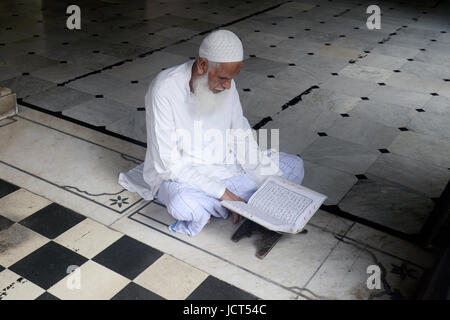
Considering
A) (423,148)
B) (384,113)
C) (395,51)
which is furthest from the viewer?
(395,51)

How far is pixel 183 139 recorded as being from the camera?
2.98 metres

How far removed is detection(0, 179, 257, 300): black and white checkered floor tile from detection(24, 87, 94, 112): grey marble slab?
1.81m

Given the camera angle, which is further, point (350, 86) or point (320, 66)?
point (320, 66)

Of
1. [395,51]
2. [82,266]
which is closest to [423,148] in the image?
[82,266]

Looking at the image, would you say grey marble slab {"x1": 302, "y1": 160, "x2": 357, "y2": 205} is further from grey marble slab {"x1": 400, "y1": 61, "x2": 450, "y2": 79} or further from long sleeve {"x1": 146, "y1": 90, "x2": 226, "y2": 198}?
grey marble slab {"x1": 400, "y1": 61, "x2": 450, "y2": 79}

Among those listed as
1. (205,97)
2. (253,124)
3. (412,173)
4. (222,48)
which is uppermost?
(222,48)

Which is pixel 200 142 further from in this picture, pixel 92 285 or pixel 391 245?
pixel 391 245

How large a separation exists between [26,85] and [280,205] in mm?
3536

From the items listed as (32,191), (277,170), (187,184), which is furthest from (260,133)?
(32,191)

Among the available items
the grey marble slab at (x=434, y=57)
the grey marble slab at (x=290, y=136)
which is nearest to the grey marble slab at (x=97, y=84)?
the grey marble slab at (x=290, y=136)

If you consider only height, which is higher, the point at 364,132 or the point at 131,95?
the point at 131,95

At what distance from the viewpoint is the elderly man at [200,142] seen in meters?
2.70

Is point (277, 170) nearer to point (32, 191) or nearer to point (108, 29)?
point (32, 191)

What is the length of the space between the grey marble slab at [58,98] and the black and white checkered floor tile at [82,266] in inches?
71.3
